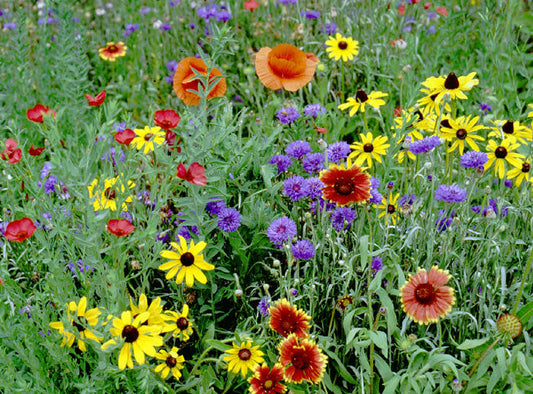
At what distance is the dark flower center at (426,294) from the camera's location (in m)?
1.25

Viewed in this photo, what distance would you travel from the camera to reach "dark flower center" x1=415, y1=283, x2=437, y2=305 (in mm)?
1254

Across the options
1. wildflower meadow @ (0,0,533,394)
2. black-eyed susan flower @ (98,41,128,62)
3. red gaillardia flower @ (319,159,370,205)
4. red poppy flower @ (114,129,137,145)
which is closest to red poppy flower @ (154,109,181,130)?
wildflower meadow @ (0,0,533,394)

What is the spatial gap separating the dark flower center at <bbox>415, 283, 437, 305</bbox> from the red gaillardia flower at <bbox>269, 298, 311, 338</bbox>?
0.27m

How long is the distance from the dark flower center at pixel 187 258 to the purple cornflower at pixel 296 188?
0.40 metres

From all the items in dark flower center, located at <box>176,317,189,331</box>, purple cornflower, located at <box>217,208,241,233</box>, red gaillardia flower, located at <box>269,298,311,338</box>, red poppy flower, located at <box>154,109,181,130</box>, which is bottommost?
dark flower center, located at <box>176,317,189,331</box>

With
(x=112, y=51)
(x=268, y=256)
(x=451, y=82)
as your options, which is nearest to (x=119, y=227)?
(x=268, y=256)

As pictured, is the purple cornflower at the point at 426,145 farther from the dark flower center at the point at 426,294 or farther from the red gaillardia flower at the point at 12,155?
the red gaillardia flower at the point at 12,155

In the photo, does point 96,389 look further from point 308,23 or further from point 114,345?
point 308,23

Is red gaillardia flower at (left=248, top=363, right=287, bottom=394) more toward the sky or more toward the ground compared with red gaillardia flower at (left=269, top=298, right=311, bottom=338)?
more toward the ground

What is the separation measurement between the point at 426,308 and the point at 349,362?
533mm

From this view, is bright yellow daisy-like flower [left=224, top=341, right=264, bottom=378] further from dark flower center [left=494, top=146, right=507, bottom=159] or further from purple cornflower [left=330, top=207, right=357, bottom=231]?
dark flower center [left=494, top=146, right=507, bottom=159]

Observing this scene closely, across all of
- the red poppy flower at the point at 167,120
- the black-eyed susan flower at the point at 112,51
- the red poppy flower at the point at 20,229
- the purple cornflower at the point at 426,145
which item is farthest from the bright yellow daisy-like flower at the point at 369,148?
the black-eyed susan flower at the point at 112,51

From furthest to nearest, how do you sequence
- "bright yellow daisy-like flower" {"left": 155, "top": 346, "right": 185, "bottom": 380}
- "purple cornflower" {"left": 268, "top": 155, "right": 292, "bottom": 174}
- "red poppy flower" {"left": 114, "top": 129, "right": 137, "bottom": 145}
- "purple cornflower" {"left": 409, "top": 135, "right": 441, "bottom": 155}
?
"purple cornflower" {"left": 268, "top": 155, "right": 292, "bottom": 174} < "red poppy flower" {"left": 114, "top": 129, "right": 137, "bottom": 145} < "purple cornflower" {"left": 409, "top": 135, "right": 441, "bottom": 155} < "bright yellow daisy-like flower" {"left": 155, "top": 346, "right": 185, "bottom": 380}

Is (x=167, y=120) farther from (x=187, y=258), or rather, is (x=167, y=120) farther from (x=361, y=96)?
(x=361, y=96)
